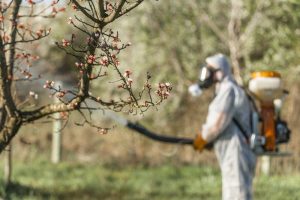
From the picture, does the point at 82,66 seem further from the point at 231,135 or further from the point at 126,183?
the point at 126,183

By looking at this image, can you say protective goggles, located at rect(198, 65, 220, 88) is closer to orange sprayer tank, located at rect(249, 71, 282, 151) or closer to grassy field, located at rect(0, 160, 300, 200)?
orange sprayer tank, located at rect(249, 71, 282, 151)

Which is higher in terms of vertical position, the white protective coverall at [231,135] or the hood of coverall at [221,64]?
the hood of coverall at [221,64]

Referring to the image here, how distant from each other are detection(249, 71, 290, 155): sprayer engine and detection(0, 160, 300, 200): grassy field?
2.87 meters

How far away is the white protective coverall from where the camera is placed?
8453 mm

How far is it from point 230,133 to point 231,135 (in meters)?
0.03

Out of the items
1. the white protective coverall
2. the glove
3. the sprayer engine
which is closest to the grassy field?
the sprayer engine

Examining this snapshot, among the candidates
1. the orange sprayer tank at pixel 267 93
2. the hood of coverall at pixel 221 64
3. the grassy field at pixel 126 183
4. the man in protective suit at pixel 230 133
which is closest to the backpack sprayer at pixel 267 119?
the orange sprayer tank at pixel 267 93

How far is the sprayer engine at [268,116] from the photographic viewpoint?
8.74 metres

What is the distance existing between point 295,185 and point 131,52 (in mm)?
7884

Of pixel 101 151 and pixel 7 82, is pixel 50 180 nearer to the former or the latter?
pixel 101 151

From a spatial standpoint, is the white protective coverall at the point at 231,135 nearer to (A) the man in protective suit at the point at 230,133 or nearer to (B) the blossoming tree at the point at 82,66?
(A) the man in protective suit at the point at 230,133

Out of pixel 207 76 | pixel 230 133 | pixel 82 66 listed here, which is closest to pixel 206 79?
pixel 207 76

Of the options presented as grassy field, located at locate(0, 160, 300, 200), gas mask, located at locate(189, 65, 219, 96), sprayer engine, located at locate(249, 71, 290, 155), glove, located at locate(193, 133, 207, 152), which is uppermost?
gas mask, located at locate(189, 65, 219, 96)

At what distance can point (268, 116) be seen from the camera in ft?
29.3
